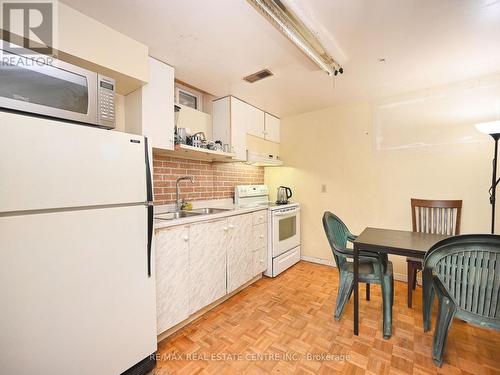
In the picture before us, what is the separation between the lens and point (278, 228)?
3041mm

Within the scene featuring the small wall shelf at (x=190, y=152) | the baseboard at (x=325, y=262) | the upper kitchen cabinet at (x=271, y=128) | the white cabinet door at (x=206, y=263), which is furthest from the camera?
the upper kitchen cabinet at (x=271, y=128)

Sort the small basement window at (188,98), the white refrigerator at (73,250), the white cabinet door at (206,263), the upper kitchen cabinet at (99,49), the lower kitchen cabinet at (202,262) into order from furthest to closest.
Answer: the small basement window at (188,98) < the white cabinet door at (206,263) < the lower kitchen cabinet at (202,262) < the upper kitchen cabinet at (99,49) < the white refrigerator at (73,250)

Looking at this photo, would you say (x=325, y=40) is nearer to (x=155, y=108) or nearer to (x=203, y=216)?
(x=155, y=108)

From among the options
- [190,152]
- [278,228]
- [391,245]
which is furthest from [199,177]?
[391,245]

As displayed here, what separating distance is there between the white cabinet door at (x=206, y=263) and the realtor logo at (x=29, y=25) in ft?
5.02

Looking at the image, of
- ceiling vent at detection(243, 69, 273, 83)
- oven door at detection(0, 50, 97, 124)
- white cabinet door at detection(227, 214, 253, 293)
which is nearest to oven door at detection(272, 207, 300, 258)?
white cabinet door at detection(227, 214, 253, 293)

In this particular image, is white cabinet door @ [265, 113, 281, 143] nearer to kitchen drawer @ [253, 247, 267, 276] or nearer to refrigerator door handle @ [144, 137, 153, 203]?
kitchen drawer @ [253, 247, 267, 276]

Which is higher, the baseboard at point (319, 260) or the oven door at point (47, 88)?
the oven door at point (47, 88)

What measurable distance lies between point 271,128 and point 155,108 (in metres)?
2.07

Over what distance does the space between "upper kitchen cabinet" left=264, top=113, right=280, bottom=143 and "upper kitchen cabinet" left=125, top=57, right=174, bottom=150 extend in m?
1.73

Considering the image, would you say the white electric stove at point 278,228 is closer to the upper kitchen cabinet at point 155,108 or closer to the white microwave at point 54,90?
the upper kitchen cabinet at point 155,108

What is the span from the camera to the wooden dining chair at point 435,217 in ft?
7.73

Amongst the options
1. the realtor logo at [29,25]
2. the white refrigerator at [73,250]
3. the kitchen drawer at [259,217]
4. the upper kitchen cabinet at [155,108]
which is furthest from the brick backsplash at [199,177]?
the realtor logo at [29,25]

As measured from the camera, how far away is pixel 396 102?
2834 mm
